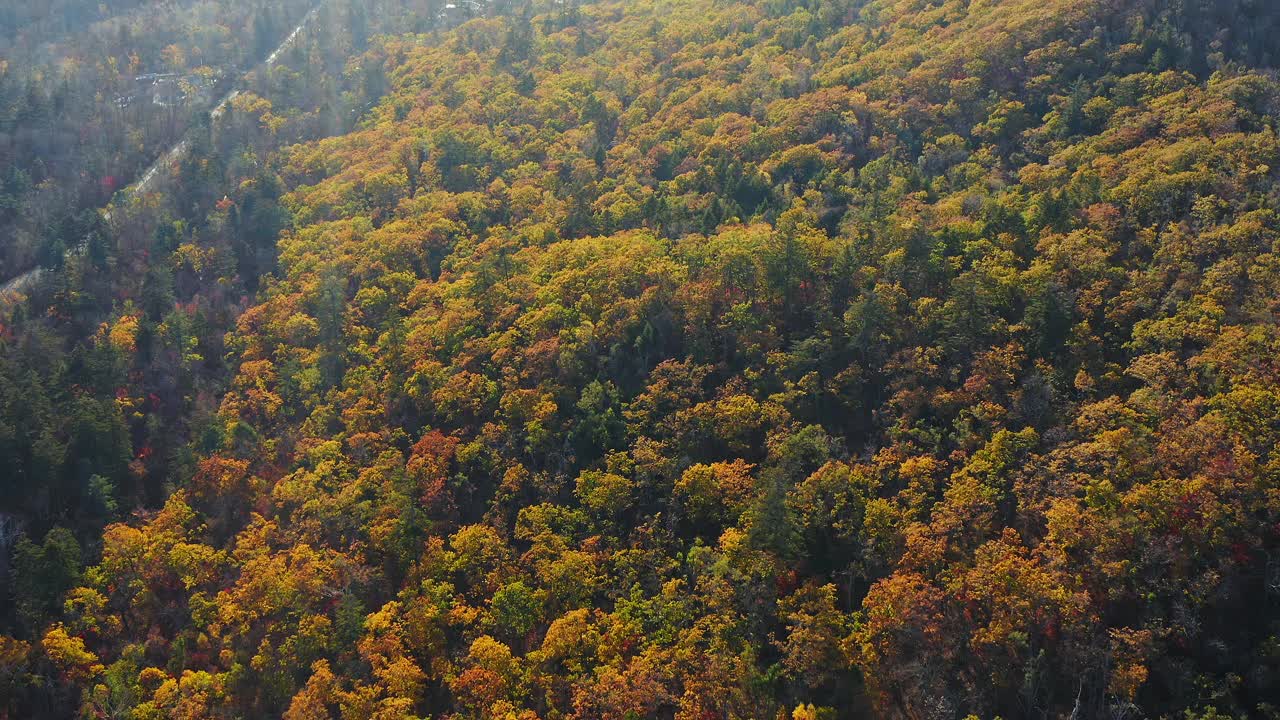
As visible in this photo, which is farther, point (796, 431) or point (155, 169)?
point (155, 169)

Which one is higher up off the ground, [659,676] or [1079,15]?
[1079,15]

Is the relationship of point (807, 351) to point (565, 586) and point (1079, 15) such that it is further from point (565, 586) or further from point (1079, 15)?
point (1079, 15)

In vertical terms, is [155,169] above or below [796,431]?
below

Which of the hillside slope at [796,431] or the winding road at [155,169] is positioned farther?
the winding road at [155,169]

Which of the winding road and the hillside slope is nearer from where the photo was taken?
the hillside slope

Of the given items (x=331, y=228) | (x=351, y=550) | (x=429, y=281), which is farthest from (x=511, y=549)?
(x=331, y=228)

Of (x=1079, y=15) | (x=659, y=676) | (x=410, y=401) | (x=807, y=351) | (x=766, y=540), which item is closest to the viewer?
(x=659, y=676)

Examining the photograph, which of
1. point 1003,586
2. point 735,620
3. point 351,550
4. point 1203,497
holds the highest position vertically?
point 1203,497

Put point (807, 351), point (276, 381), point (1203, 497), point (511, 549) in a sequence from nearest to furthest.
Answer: point (1203, 497) → point (511, 549) → point (807, 351) → point (276, 381)
